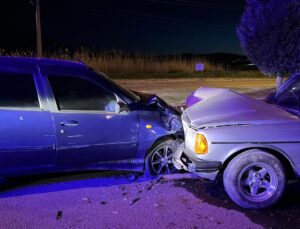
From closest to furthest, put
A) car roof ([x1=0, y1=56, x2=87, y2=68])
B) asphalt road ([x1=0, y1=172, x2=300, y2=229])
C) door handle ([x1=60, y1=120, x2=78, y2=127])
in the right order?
asphalt road ([x1=0, y1=172, x2=300, y2=229]), door handle ([x1=60, y1=120, x2=78, y2=127]), car roof ([x1=0, y1=56, x2=87, y2=68])

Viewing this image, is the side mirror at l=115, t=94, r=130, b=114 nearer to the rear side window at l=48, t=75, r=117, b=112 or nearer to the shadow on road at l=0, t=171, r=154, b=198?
the rear side window at l=48, t=75, r=117, b=112

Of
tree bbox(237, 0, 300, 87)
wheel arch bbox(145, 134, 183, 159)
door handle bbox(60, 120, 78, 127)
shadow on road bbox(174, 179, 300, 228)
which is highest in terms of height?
tree bbox(237, 0, 300, 87)

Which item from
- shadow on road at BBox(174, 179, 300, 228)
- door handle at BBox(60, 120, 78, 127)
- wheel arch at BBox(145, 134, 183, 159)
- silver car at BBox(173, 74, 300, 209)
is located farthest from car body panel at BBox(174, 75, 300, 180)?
door handle at BBox(60, 120, 78, 127)

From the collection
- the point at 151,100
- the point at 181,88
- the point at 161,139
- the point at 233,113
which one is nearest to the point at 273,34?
the point at 151,100

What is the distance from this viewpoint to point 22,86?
5246 millimetres

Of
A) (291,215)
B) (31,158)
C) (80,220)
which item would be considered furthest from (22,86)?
(291,215)

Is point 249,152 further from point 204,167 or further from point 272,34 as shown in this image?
point 272,34

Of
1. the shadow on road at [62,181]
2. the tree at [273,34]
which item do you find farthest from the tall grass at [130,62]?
the shadow on road at [62,181]

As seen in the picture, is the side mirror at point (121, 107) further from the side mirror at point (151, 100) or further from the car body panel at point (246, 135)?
the car body panel at point (246, 135)

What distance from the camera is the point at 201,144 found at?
15.8 ft

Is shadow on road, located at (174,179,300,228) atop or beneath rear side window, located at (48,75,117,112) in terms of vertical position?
beneath

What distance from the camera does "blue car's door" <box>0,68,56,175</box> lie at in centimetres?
514

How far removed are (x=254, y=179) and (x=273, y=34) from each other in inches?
249

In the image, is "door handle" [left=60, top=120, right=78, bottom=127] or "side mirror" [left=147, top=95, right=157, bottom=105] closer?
"door handle" [left=60, top=120, right=78, bottom=127]
